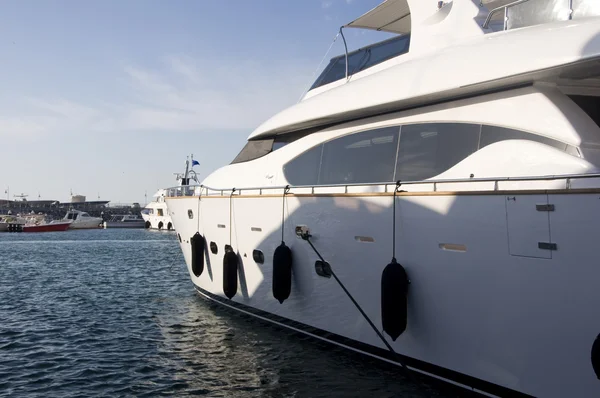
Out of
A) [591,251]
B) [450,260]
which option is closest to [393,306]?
[450,260]

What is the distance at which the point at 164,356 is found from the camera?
799 centimetres

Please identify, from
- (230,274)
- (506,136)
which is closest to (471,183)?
(506,136)

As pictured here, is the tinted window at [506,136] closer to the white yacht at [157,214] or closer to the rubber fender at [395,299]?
the rubber fender at [395,299]

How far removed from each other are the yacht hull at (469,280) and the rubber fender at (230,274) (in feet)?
4.61

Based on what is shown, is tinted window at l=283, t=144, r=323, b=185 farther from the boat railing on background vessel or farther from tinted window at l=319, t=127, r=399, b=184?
the boat railing on background vessel

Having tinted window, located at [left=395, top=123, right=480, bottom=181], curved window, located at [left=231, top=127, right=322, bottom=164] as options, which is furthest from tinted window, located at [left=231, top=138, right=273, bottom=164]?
tinted window, located at [left=395, top=123, right=480, bottom=181]

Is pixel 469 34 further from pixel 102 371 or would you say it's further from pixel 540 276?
pixel 102 371

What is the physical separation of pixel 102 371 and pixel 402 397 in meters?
4.11

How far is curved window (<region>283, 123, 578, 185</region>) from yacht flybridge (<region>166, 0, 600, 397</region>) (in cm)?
2

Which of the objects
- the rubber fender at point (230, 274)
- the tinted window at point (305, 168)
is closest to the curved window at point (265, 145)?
the tinted window at point (305, 168)

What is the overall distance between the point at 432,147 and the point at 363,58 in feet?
10.6

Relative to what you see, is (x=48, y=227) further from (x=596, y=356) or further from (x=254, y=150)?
(x=596, y=356)

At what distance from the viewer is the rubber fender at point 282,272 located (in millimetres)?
7969

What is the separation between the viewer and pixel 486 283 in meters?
5.30
